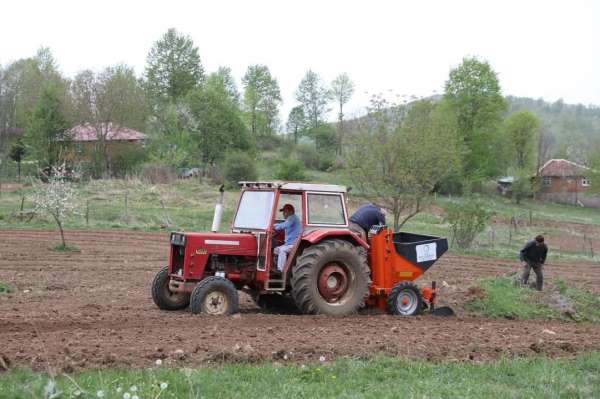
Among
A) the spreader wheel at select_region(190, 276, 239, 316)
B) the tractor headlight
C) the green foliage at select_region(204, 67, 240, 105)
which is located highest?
the green foliage at select_region(204, 67, 240, 105)

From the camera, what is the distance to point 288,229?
1122 cm

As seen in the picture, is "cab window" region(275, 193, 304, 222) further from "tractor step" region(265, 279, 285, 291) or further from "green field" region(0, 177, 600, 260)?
"green field" region(0, 177, 600, 260)

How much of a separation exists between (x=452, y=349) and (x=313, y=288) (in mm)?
2810

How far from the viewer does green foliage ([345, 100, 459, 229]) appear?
24.5m

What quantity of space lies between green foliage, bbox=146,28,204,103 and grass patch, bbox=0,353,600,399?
63.8 meters

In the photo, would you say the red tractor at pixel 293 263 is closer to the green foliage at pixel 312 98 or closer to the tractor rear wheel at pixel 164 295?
the tractor rear wheel at pixel 164 295

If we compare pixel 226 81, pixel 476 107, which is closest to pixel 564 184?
pixel 476 107

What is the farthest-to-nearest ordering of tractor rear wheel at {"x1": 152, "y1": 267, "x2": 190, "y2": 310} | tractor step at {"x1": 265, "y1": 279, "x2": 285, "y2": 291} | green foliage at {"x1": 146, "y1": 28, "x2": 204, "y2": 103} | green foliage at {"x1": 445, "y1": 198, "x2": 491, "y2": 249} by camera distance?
green foliage at {"x1": 146, "y1": 28, "x2": 204, "y2": 103} < green foliage at {"x1": 445, "y1": 198, "x2": 491, "y2": 249} < tractor rear wheel at {"x1": 152, "y1": 267, "x2": 190, "y2": 310} < tractor step at {"x1": 265, "y1": 279, "x2": 285, "y2": 291}

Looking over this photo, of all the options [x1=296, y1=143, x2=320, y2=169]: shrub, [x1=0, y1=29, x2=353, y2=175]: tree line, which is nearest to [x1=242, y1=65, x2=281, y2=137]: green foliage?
[x1=0, y1=29, x2=353, y2=175]: tree line

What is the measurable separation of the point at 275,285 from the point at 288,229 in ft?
2.92

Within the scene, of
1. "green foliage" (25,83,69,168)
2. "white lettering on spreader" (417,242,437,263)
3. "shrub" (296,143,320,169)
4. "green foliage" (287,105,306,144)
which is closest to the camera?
"white lettering on spreader" (417,242,437,263)

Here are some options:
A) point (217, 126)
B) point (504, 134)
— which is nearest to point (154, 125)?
point (217, 126)

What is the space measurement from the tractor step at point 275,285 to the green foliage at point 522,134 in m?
63.2

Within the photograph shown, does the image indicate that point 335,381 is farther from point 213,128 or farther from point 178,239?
point 213,128
